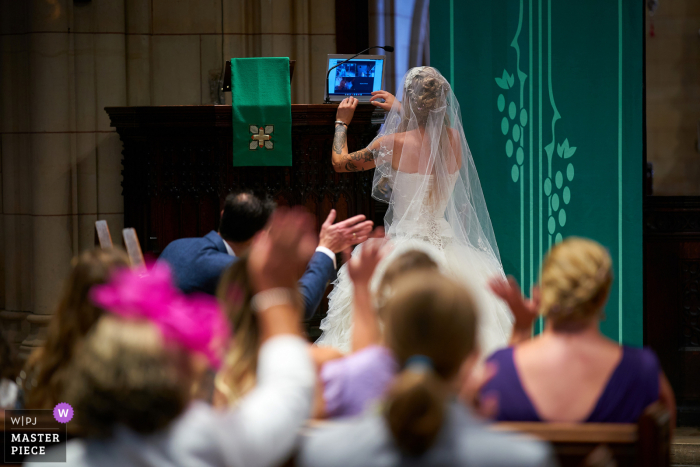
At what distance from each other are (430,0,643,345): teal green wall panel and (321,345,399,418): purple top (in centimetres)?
265

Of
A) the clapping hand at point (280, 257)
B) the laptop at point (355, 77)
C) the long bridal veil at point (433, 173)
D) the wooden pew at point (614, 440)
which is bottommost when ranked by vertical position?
the wooden pew at point (614, 440)

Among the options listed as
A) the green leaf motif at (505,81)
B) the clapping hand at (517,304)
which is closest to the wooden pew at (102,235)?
the clapping hand at (517,304)

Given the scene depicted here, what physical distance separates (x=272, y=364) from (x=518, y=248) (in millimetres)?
3024

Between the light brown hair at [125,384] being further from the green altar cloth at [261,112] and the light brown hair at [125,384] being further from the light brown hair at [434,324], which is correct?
the green altar cloth at [261,112]

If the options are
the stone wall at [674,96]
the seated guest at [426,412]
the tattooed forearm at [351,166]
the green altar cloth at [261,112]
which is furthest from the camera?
the stone wall at [674,96]

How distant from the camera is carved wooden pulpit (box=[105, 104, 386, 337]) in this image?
15.1ft

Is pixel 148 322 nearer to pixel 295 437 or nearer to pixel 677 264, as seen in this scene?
pixel 295 437

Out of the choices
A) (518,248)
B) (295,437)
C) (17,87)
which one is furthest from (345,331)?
(17,87)

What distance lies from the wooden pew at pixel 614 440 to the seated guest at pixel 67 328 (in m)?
1.09

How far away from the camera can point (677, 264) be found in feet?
14.5

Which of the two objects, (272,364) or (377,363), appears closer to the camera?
(272,364)

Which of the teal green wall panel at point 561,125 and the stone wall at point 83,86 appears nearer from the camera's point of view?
the teal green wall panel at point 561,125

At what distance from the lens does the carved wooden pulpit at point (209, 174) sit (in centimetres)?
459

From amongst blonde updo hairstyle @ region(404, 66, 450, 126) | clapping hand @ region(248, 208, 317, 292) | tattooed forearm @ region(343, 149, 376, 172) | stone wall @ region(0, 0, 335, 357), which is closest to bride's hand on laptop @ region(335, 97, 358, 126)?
tattooed forearm @ region(343, 149, 376, 172)
